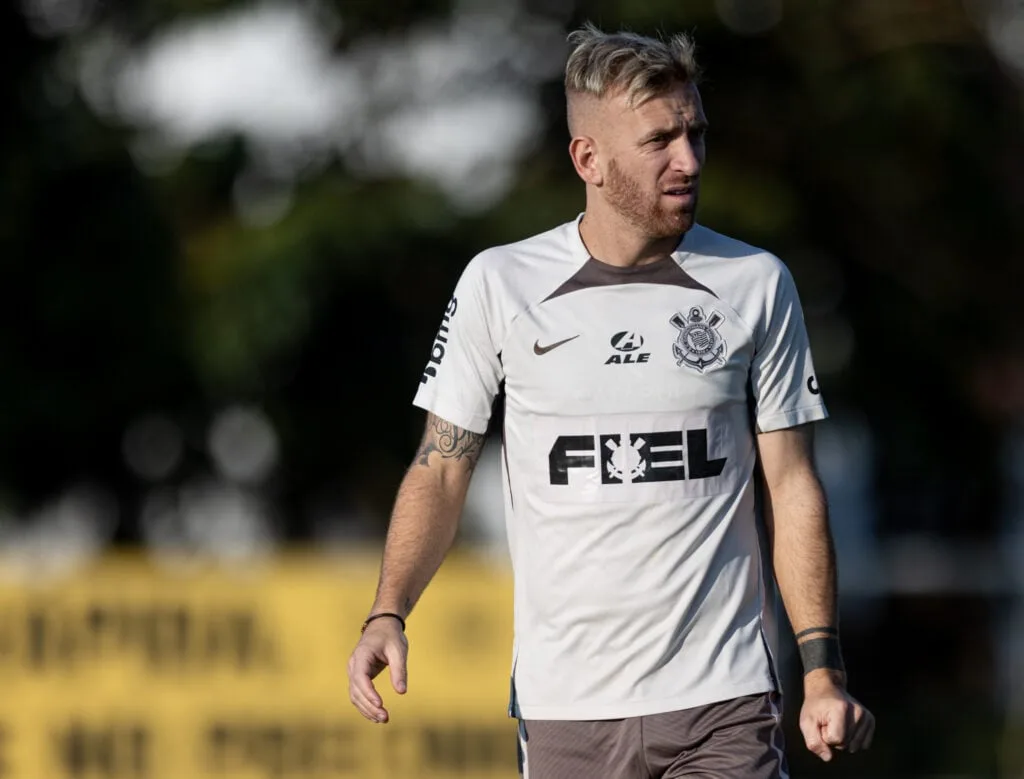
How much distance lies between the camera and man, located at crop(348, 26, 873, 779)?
432 centimetres

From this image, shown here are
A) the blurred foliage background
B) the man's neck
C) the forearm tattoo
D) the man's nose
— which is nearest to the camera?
the man's nose

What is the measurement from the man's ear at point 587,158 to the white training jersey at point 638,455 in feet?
0.58

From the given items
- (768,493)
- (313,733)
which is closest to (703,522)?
(768,493)

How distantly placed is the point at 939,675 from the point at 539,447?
14647 mm

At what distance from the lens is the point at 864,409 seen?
15562 millimetres

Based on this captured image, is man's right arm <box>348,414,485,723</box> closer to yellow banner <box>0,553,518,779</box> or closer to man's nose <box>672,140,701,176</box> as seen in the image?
man's nose <box>672,140,701,176</box>

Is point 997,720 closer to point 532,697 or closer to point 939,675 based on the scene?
point 939,675

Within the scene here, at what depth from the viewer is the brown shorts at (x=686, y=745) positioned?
4258 millimetres

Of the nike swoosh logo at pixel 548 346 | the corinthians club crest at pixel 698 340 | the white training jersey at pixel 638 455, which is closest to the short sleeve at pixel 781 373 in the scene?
the white training jersey at pixel 638 455

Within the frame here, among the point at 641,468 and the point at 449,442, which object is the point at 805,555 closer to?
the point at 641,468

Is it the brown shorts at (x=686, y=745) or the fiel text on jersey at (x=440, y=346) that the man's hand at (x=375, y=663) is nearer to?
the brown shorts at (x=686, y=745)

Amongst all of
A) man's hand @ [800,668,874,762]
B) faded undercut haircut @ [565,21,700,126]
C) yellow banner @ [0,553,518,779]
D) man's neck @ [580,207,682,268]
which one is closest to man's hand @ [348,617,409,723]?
man's hand @ [800,668,874,762]


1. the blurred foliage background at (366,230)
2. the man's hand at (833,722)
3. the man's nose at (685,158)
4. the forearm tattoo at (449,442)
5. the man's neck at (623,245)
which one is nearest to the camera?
the man's hand at (833,722)

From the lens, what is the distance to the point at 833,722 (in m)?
4.10
